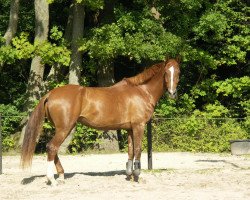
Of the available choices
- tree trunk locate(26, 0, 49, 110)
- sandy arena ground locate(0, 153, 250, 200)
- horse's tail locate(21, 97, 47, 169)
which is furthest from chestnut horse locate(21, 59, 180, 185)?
tree trunk locate(26, 0, 49, 110)

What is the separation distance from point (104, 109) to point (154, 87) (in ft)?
3.54

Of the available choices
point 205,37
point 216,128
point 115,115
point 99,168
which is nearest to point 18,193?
point 115,115

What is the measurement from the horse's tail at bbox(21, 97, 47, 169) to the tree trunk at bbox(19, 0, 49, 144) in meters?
9.06

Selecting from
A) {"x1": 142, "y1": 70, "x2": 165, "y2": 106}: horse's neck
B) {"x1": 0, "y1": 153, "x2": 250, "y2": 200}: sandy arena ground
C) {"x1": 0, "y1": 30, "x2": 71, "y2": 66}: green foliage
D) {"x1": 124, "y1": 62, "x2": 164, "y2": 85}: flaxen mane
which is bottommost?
{"x1": 0, "y1": 153, "x2": 250, "y2": 200}: sandy arena ground

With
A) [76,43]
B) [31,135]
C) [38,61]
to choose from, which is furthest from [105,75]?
[31,135]

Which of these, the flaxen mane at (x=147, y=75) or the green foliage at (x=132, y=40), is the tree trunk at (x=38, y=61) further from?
the flaxen mane at (x=147, y=75)

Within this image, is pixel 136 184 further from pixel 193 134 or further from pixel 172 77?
pixel 193 134

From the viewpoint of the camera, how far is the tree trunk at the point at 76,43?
1855cm

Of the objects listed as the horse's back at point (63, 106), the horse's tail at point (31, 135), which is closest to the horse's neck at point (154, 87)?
the horse's back at point (63, 106)

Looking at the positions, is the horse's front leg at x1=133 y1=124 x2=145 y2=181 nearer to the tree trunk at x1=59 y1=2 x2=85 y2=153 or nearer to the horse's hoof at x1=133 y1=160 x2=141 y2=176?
the horse's hoof at x1=133 y1=160 x2=141 y2=176

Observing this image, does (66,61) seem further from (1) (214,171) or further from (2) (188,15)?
(1) (214,171)

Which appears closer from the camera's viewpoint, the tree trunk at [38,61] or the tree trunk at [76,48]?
the tree trunk at [76,48]

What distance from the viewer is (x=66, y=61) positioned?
59.6 feet

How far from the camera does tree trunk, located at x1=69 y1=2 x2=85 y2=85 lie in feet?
60.8
